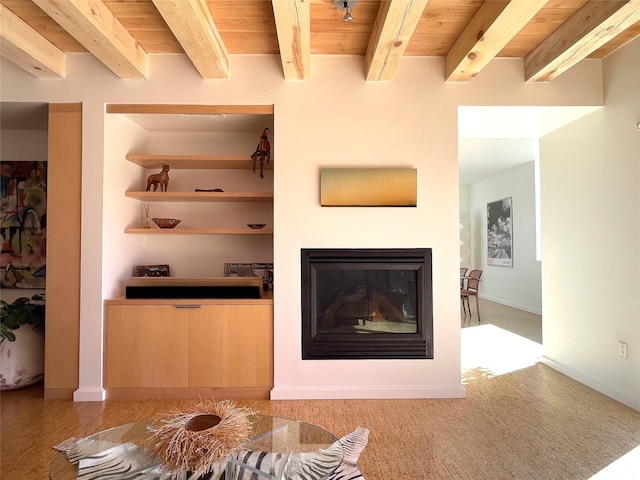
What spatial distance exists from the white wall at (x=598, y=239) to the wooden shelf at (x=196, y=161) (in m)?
2.72

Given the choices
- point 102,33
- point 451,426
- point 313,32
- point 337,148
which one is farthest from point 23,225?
point 451,426

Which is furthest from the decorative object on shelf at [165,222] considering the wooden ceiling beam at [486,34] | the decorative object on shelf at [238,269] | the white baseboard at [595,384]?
the white baseboard at [595,384]

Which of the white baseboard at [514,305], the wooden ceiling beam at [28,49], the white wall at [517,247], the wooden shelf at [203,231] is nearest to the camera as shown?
the wooden ceiling beam at [28,49]

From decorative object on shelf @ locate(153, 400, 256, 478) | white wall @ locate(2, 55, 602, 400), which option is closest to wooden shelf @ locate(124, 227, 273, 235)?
white wall @ locate(2, 55, 602, 400)

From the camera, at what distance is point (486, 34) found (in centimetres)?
237

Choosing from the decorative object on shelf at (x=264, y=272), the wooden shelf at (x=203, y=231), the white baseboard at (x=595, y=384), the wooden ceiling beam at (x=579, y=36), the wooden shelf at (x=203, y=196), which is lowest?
the white baseboard at (x=595, y=384)

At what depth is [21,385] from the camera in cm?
309

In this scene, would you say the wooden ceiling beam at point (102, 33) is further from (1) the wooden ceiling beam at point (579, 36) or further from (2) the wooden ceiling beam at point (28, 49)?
(1) the wooden ceiling beam at point (579, 36)

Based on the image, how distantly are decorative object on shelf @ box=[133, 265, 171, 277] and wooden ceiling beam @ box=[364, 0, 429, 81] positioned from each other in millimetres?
2446

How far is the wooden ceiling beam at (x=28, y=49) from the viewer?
2.41 metres

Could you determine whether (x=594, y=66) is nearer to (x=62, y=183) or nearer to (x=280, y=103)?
(x=280, y=103)

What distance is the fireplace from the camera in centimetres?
295

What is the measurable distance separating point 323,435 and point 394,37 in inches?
90.8

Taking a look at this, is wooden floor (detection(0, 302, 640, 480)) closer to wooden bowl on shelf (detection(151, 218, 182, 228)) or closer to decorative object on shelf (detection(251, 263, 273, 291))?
decorative object on shelf (detection(251, 263, 273, 291))
